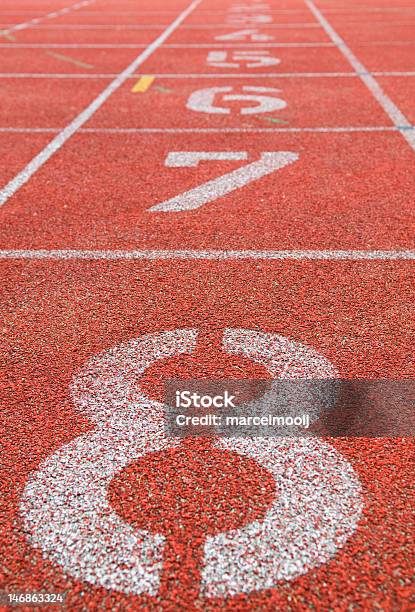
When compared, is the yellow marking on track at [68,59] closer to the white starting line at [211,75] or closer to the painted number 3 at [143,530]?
the white starting line at [211,75]

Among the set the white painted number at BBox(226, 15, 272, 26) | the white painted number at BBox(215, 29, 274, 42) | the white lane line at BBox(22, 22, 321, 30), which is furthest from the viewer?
the white painted number at BBox(226, 15, 272, 26)

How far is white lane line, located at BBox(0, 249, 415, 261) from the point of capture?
15.2ft

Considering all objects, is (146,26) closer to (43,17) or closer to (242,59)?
(43,17)

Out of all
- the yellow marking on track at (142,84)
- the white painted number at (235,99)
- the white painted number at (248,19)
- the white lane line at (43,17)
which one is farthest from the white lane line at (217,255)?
Answer: the white painted number at (248,19)

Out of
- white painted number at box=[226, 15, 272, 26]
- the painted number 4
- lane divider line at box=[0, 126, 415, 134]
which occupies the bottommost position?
the painted number 4

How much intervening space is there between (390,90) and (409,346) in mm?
6938

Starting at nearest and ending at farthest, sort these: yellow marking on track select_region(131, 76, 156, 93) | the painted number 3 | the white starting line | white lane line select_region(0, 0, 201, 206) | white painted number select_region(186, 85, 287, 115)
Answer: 1. the painted number 3
2. white lane line select_region(0, 0, 201, 206)
3. white painted number select_region(186, 85, 287, 115)
4. yellow marking on track select_region(131, 76, 156, 93)
5. the white starting line

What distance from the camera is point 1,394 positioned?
3.29 m

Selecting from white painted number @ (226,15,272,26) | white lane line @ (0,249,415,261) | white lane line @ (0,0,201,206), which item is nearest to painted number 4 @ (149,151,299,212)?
white lane line @ (0,249,415,261)

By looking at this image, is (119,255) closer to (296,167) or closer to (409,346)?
(409,346)

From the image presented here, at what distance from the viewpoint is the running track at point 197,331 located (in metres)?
2.39

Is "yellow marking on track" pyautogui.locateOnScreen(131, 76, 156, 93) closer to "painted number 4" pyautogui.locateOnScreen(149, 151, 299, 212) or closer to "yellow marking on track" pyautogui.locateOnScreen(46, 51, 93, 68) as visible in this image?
"yellow marking on track" pyautogui.locateOnScreen(46, 51, 93, 68)

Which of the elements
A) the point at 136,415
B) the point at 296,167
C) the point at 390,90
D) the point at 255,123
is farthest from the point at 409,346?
the point at 390,90

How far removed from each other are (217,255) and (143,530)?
8.06 feet
